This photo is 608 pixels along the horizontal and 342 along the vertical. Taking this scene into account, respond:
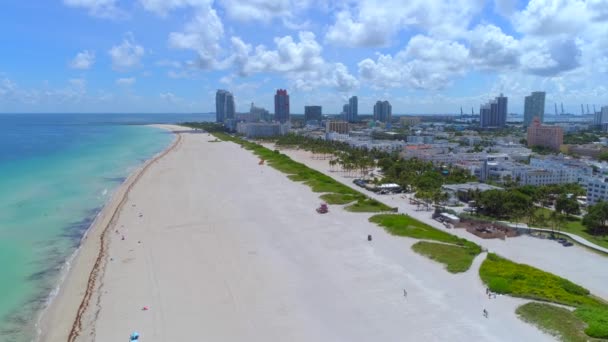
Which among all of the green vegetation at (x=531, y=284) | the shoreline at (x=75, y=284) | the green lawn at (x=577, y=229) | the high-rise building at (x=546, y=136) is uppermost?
the high-rise building at (x=546, y=136)

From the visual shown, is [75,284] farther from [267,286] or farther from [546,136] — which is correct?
[546,136]

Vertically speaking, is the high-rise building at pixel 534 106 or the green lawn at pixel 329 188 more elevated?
the high-rise building at pixel 534 106

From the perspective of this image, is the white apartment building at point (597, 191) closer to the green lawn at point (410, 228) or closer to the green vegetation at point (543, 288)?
the green lawn at point (410, 228)

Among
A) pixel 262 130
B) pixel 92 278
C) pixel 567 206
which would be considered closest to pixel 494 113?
pixel 262 130

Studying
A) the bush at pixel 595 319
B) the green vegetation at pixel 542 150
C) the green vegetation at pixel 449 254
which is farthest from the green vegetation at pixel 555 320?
the green vegetation at pixel 542 150

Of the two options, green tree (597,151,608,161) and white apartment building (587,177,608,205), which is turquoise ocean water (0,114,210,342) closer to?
white apartment building (587,177,608,205)

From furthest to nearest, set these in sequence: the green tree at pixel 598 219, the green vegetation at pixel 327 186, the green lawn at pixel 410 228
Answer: the green vegetation at pixel 327 186 → the green tree at pixel 598 219 → the green lawn at pixel 410 228
